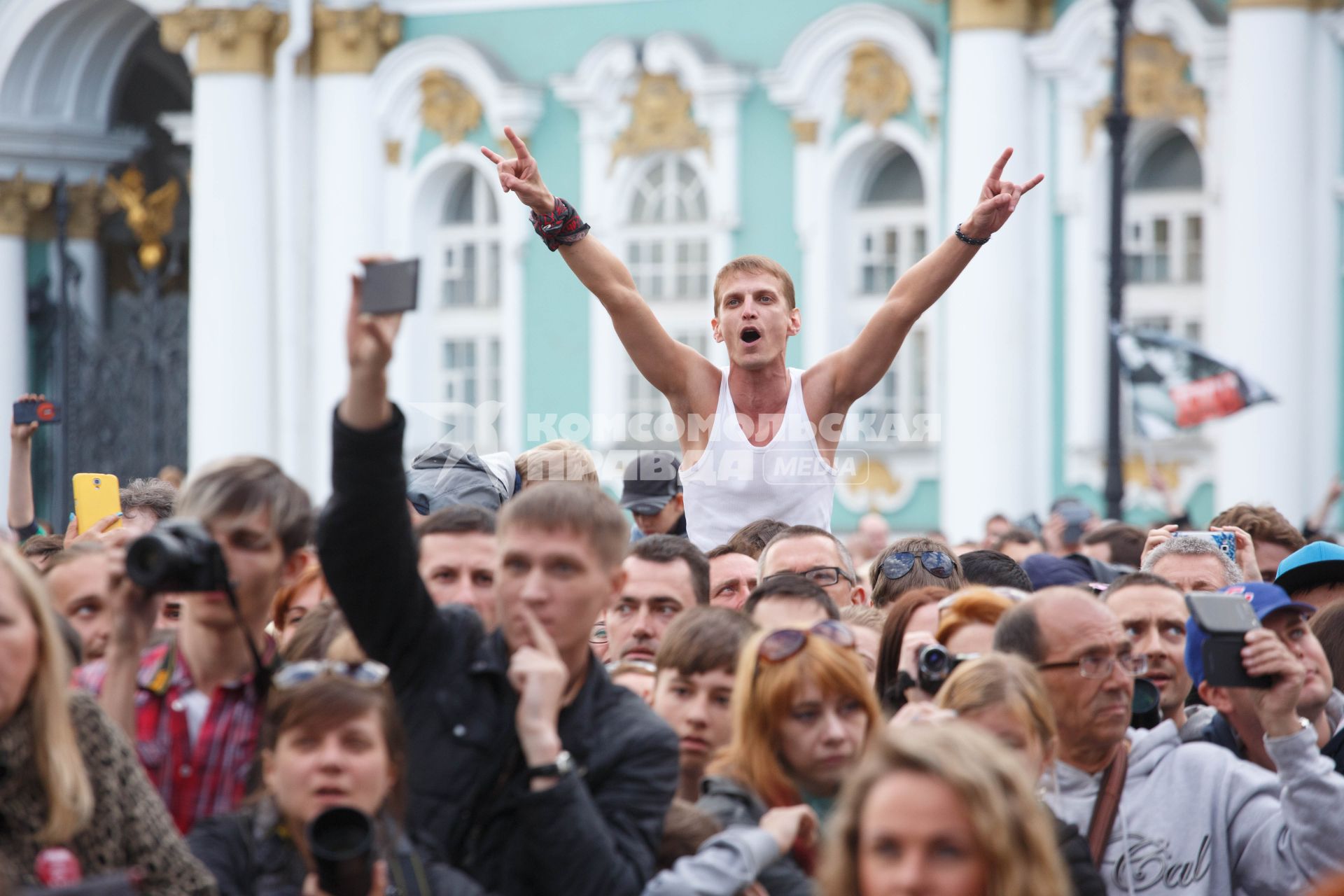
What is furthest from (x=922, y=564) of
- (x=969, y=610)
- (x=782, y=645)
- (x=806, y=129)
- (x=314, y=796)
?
(x=806, y=129)

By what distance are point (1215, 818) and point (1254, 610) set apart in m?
0.63

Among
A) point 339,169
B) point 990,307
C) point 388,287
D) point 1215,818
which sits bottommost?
point 1215,818

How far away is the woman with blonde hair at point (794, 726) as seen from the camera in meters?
4.65

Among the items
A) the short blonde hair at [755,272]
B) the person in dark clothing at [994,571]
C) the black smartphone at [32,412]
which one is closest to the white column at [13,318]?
the black smartphone at [32,412]

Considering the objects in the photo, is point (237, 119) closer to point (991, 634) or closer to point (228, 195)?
point (228, 195)

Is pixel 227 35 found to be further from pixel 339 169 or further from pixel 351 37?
pixel 339 169

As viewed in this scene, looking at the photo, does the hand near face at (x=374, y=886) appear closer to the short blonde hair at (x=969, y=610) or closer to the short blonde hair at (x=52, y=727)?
the short blonde hair at (x=52, y=727)

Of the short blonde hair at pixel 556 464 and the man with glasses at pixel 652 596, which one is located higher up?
the short blonde hair at pixel 556 464

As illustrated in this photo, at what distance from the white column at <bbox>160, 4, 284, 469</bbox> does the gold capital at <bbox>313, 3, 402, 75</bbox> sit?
472mm

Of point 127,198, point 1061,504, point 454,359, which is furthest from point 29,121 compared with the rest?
point 1061,504

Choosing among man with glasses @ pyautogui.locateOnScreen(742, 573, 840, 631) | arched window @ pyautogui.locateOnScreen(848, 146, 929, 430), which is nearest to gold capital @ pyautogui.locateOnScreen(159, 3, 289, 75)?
arched window @ pyautogui.locateOnScreen(848, 146, 929, 430)

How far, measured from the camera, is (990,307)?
61.9ft

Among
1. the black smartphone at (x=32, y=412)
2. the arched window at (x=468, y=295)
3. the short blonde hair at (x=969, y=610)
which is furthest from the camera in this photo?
the arched window at (x=468, y=295)

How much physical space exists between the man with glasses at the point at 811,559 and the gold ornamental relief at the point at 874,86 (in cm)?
1306
